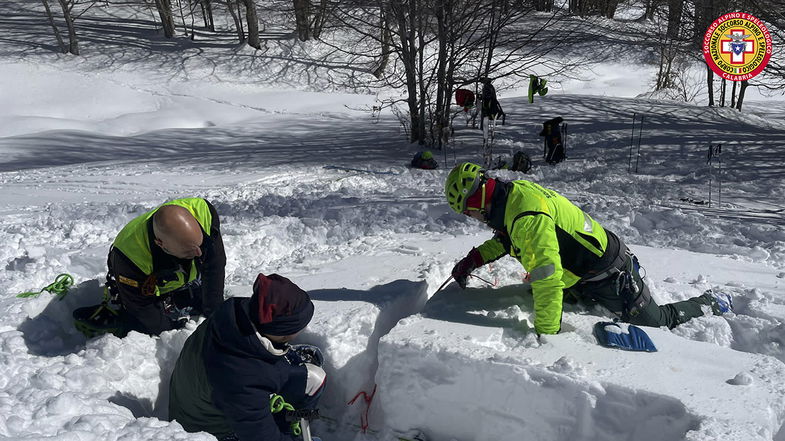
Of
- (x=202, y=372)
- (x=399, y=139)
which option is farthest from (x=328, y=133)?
(x=202, y=372)

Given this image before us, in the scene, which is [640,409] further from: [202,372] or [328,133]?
[328,133]

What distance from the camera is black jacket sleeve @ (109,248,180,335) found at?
12.8 feet

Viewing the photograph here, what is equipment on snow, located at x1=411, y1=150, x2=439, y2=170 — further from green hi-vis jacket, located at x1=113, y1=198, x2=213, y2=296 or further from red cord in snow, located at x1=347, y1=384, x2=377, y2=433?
red cord in snow, located at x1=347, y1=384, x2=377, y2=433

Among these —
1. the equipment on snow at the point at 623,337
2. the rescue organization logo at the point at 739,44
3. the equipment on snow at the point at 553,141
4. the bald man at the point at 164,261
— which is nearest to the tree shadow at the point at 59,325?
the bald man at the point at 164,261

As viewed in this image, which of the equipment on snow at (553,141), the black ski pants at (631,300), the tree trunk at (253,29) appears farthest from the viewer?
the tree trunk at (253,29)

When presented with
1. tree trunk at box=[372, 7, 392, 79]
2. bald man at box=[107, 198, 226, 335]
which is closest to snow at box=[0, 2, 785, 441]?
bald man at box=[107, 198, 226, 335]

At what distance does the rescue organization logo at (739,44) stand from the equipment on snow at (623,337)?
11.1 meters

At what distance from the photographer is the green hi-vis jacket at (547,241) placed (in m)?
3.62

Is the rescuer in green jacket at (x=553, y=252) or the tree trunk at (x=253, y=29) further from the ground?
the tree trunk at (x=253, y=29)

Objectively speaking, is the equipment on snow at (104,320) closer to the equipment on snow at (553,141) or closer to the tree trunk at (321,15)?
the tree trunk at (321,15)

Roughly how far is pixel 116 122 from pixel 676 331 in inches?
575

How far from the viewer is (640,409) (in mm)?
3203

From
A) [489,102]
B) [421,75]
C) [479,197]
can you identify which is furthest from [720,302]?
[421,75]

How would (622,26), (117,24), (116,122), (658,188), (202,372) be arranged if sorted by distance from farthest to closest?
(622,26) → (117,24) → (116,122) → (658,188) → (202,372)
